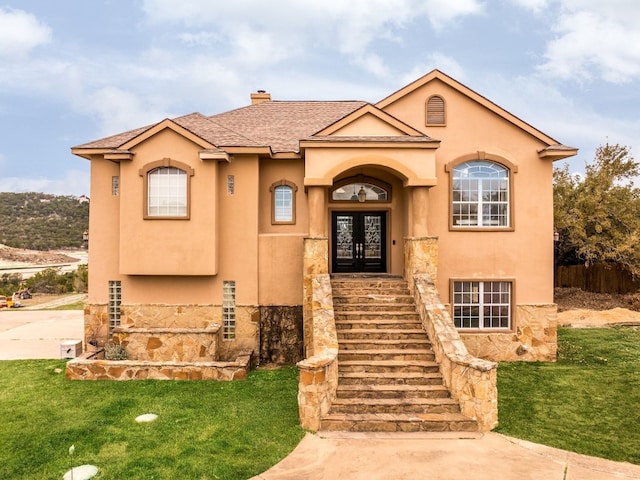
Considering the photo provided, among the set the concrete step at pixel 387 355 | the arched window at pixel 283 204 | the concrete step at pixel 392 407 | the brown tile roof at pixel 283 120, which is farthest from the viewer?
the brown tile roof at pixel 283 120

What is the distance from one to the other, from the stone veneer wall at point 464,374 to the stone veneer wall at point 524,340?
11.8 feet

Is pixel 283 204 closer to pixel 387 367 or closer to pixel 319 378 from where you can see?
pixel 387 367

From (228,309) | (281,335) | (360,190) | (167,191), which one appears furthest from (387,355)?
(167,191)

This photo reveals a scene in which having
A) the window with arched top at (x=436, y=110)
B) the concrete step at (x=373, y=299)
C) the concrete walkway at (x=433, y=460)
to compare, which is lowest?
the concrete walkway at (x=433, y=460)

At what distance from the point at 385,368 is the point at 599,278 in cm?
2221

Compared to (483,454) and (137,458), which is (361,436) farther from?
(137,458)

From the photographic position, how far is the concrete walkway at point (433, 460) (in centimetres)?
638

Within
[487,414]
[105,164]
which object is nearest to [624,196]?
[487,414]

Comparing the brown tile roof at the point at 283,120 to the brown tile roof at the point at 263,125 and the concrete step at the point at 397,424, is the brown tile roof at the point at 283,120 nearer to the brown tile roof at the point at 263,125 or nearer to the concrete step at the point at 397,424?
the brown tile roof at the point at 263,125

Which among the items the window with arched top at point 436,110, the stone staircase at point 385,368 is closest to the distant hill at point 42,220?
the stone staircase at point 385,368

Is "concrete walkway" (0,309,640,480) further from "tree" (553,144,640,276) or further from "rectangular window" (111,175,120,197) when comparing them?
"tree" (553,144,640,276)

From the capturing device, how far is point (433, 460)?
6.86 m

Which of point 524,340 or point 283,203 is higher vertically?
point 283,203

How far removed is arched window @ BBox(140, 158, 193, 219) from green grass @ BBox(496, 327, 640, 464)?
9849 millimetres
